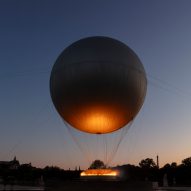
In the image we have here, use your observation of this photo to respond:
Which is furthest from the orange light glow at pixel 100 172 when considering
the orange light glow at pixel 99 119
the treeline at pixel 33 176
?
the treeline at pixel 33 176

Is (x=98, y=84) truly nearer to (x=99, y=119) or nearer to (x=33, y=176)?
(x=99, y=119)

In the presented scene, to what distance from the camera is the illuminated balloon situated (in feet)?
68.5

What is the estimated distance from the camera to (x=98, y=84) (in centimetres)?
2075

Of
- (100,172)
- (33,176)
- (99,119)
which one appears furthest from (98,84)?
(33,176)

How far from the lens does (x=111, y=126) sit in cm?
2341

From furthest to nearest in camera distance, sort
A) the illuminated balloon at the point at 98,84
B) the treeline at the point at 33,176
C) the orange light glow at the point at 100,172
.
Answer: the treeline at the point at 33,176
the orange light glow at the point at 100,172
the illuminated balloon at the point at 98,84

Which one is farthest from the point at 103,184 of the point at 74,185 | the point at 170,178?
the point at 170,178

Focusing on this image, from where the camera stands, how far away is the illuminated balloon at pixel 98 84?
20875 millimetres

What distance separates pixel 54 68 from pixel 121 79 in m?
4.98

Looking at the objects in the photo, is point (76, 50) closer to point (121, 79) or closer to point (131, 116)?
point (121, 79)

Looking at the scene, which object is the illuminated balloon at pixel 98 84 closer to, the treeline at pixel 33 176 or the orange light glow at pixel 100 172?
the orange light glow at pixel 100 172

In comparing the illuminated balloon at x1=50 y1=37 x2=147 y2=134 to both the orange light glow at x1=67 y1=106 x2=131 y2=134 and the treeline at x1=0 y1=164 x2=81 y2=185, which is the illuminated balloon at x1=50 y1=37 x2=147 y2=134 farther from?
the treeline at x1=0 y1=164 x2=81 y2=185

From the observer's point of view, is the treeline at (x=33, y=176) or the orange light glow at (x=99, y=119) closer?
the orange light glow at (x=99, y=119)

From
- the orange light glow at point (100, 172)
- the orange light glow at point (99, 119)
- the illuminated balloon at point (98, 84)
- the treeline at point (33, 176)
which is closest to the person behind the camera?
the illuminated balloon at point (98, 84)
